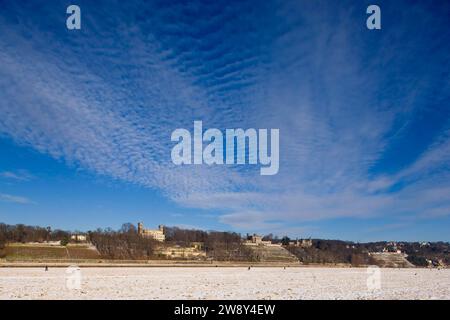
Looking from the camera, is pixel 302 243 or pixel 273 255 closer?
pixel 273 255

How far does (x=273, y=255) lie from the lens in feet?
458

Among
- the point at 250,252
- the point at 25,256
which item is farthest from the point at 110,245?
the point at 250,252

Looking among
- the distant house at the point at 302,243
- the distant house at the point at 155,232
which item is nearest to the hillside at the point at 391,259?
the distant house at the point at 302,243

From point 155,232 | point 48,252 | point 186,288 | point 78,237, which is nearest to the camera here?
point 186,288

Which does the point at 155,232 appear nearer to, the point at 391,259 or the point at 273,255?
the point at 273,255

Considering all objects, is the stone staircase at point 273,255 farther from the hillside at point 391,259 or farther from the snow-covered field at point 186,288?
the snow-covered field at point 186,288

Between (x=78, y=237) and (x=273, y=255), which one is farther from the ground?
(x=78, y=237)

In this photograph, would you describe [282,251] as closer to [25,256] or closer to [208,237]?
[208,237]

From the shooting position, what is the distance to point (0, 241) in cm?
9819

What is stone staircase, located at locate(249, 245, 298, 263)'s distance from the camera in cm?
12893

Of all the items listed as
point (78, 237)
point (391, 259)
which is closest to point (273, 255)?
point (78, 237)

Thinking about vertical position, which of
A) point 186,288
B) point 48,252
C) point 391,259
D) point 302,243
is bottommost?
point 391,259

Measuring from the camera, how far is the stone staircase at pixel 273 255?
423 ft
